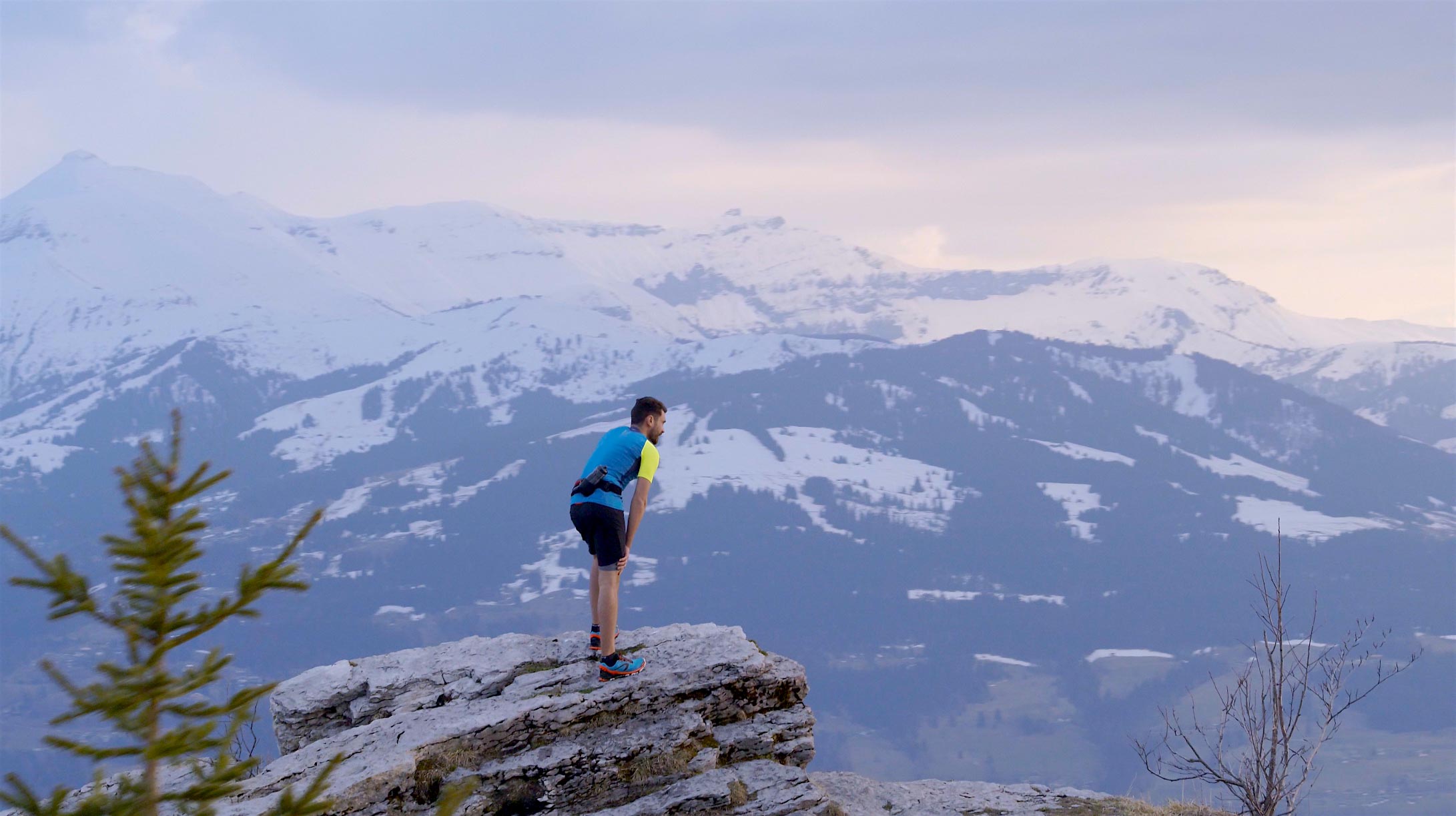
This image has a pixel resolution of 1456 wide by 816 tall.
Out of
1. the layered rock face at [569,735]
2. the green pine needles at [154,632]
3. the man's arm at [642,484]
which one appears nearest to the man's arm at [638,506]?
the man's arm at [642,484]

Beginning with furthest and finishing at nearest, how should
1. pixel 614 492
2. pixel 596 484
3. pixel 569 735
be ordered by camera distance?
pixel 569 735, pixel 614 492, pixel 596 484

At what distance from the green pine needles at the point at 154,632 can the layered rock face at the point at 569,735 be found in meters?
5.12

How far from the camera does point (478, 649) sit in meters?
18.5

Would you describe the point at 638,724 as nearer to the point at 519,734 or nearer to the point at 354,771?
the point at 519,734

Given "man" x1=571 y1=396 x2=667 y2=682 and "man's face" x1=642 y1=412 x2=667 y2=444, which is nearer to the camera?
"man" x1=571 y1=396 x2=667 y2=682

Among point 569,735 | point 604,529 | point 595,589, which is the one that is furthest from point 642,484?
point 569,735

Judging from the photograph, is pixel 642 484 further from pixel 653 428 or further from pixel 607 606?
pixel 607 606

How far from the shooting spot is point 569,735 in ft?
50.3

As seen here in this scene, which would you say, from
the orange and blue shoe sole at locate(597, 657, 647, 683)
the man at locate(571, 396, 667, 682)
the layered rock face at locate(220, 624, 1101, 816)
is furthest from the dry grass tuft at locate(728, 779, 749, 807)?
the man at locate(571, 396, 667, 682)

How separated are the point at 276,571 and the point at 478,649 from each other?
10.1m

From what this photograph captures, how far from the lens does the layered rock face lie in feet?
47.2

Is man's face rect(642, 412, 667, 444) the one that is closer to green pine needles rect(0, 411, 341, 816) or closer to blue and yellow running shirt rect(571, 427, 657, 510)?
blue and yellow running shirt rect(571, 427, 657, 510)

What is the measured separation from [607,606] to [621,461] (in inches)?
87.4

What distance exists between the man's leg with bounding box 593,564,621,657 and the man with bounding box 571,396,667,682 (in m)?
0.01
